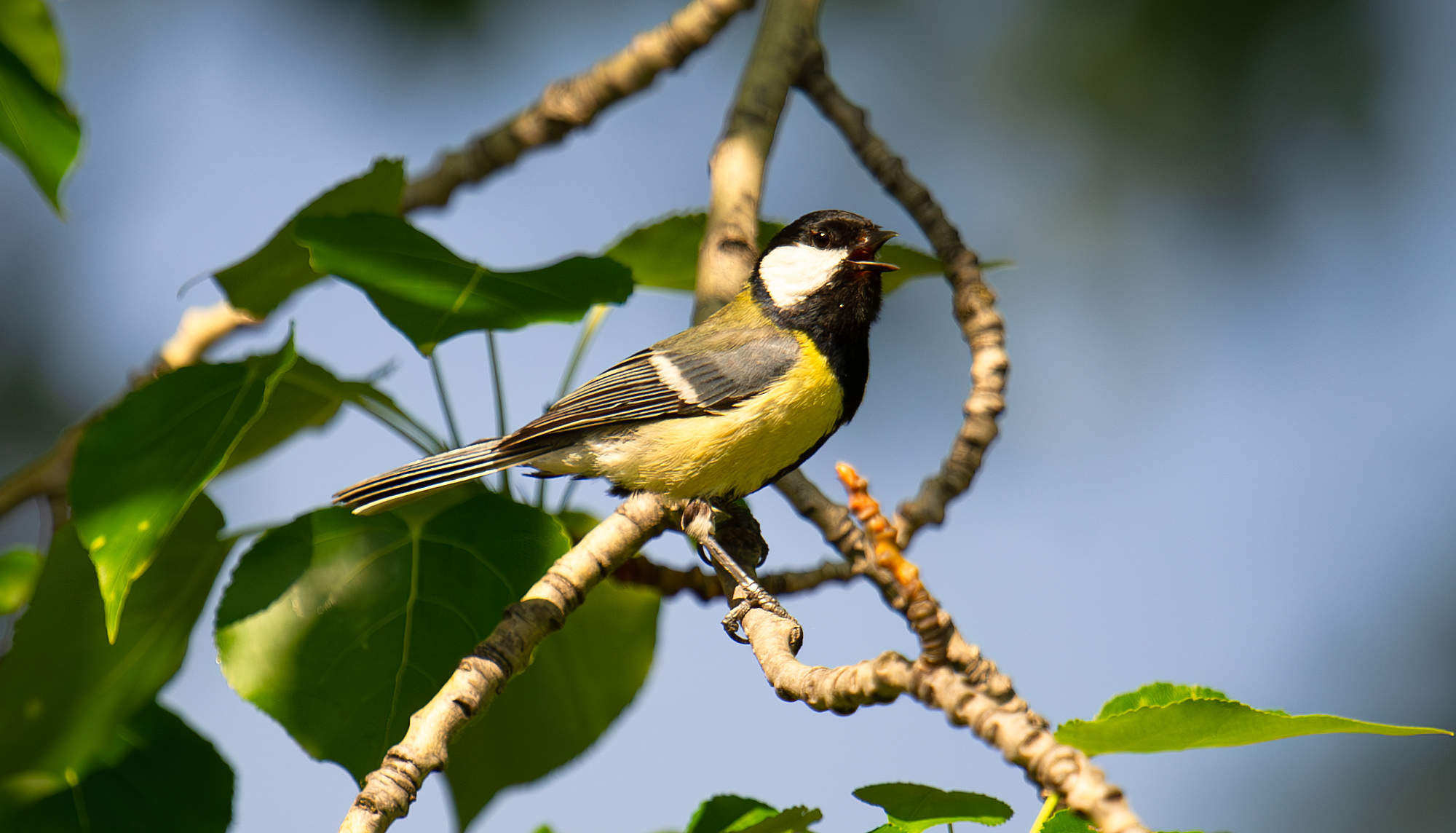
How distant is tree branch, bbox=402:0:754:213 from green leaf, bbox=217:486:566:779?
101cm

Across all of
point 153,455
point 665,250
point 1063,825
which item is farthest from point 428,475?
point 1063,825

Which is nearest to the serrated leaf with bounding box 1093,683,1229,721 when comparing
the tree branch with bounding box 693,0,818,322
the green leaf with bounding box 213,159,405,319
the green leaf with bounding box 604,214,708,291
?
the tree branch with bounding box 693,0,818,322

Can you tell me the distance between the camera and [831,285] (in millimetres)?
1827

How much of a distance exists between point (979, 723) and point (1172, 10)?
352cm

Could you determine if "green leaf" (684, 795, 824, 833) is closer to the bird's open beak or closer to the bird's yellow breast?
the bird's yellow breast

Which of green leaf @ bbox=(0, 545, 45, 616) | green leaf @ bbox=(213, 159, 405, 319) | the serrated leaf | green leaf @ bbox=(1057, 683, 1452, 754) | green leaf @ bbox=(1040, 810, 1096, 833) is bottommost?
green leaf @ bbox=(1040, 810, 1096, 833)

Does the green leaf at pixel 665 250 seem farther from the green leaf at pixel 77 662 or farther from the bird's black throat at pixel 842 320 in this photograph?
the green leaf at pixel 77 662

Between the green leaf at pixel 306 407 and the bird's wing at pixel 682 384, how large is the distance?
231 millimetres

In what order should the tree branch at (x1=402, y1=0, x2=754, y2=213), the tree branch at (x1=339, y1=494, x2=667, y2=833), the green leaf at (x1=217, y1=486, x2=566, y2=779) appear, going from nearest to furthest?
1. the tree branch at (x1=339, y1=494, x2=667, y2=833)
2. the green leaf at (x1=217, y1=486, x2=566, y2=779)
3. the tree branch at (x1=402, y1=0, x2=754, y2=213)

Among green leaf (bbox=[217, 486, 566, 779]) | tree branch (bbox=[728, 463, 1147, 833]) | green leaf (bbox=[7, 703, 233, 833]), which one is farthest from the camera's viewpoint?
green leaf (bbox=[7, 703, 233, 833])

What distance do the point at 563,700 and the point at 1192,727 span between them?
3.53 ft

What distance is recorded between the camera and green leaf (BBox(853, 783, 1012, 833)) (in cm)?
101

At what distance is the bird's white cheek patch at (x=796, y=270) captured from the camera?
1.83 meters

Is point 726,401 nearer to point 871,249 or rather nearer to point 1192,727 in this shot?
point 871,249
